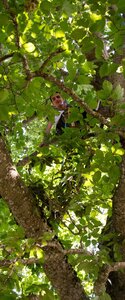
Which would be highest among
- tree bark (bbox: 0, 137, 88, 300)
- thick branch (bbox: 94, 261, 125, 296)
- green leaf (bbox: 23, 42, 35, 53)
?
green leaf (bbox: 23, 42, 35, 53)

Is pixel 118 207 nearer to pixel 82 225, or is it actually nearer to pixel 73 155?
pixel 82 225

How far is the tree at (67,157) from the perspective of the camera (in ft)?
5.65

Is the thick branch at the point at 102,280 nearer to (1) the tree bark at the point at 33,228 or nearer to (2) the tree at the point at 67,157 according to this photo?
(2) the tree at the point at 67,157

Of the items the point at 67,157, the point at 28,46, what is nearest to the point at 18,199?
the point at 67,157

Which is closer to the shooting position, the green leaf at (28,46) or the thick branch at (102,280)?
the green leaf at (28,46)

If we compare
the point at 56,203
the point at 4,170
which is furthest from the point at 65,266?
the point at 4,170

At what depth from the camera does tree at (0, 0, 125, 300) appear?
1721 millimetres

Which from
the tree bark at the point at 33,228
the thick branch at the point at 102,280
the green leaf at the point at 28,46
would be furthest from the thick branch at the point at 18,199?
the green leaf at the point at 28,46

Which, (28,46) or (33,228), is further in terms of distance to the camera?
(33,228)

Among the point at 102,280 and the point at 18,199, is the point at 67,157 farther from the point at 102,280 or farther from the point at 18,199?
the point at 102,280

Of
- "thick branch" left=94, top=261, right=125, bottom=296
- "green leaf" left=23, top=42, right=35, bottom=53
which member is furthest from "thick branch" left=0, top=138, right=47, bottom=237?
"green leaf" left=23, top=42, right=35, bottom=53

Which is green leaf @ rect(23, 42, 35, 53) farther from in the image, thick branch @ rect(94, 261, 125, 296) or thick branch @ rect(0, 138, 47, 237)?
thick branch @ rect(94, 261, 125, 296)

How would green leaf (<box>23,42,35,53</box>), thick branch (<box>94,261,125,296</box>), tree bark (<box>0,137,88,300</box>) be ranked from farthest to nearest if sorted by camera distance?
tree bark (<box>0,137,88,300</box>) → thick branch (<box>94,261,125,296</box>) → green leaf (<box>23,42,35,53</box>)

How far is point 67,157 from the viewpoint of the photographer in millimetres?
3342
